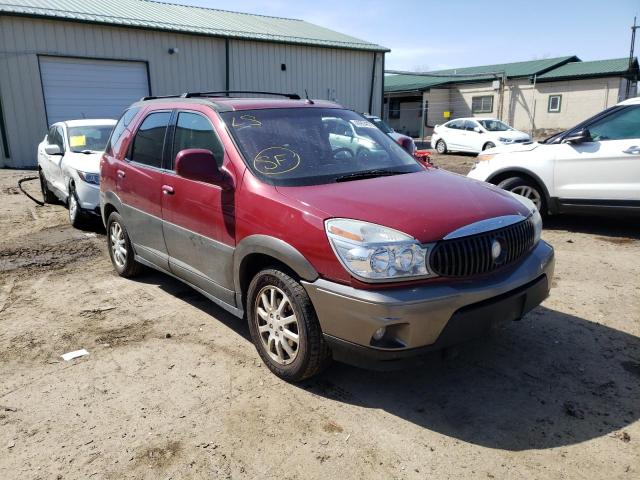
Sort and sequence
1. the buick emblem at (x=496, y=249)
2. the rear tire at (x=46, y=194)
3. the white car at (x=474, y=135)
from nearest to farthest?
the buick emblem at (x=496, y=249), the rear tire at (x=46, y=194), the white car at (x=474, y=135)

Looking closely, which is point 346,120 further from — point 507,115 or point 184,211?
point 507,115

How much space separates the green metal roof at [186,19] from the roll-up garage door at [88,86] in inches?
52.9

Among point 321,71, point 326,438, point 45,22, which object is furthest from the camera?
point 321,71

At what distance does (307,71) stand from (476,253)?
21.1 m

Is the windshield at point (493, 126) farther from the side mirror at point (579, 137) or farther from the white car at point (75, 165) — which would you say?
the white car at point (75, 165)

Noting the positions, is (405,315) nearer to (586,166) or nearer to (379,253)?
(379,253)

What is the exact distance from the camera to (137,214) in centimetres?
481

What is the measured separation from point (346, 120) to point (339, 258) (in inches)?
76.8

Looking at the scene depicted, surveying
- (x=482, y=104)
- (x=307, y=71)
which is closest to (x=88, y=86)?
(x=307, y=71)

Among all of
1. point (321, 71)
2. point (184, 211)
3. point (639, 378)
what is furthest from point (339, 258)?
point (321, 71)

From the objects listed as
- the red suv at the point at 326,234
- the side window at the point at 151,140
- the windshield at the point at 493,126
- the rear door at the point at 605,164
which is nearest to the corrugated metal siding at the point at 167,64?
the windshield at the point at 493,126

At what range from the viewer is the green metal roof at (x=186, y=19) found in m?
16.2

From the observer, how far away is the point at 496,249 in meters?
3.02

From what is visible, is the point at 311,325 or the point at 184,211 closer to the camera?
the point at 311,325
